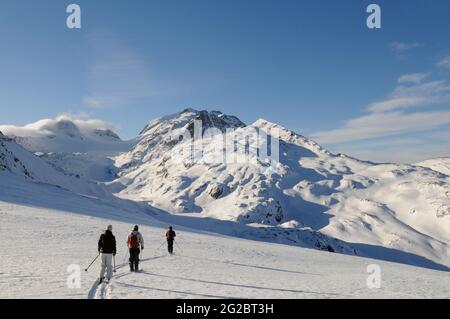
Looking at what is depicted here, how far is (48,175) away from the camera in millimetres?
160875

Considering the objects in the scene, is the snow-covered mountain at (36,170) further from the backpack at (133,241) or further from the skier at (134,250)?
the skier at (134,250)

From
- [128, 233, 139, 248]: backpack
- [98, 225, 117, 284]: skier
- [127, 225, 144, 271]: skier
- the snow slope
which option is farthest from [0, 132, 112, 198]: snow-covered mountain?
[98, 225, 117, 284]: skier

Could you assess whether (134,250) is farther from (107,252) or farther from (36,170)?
(36,170)

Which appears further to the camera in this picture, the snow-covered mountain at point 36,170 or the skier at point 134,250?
the snow-covered mountain at point 36,170

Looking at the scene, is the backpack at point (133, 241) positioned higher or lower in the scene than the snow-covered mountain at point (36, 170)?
lower

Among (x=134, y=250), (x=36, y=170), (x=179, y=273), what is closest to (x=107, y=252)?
(x=134, y=250)

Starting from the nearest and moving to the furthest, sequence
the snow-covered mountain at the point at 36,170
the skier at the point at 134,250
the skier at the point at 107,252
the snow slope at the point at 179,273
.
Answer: the snow slope at the point at 179,273 < the skier at the point at 107,252 < the skier at the point at 134,250 < the snow-covered mountain at the point at 36,170

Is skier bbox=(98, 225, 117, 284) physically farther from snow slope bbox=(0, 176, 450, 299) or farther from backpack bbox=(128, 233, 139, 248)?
backpack bbox=(128, 233, 139, 248)

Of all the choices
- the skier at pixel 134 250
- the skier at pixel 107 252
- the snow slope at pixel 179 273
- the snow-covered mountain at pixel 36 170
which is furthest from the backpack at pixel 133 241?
the snow-covered mountain at pixel 36 170

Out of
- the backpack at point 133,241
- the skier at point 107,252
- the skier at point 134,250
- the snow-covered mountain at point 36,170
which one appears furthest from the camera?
the snow-covered mountain at point 36,170

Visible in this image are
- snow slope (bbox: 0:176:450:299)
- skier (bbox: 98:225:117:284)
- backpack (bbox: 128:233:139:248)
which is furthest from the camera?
backpack (bbox: 128:233:139:248)

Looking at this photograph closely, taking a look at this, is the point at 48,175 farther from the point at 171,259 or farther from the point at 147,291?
the point at 147,291

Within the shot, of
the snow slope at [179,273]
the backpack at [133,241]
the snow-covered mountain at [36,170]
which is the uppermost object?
the snow-covered mountain at [36,170]
